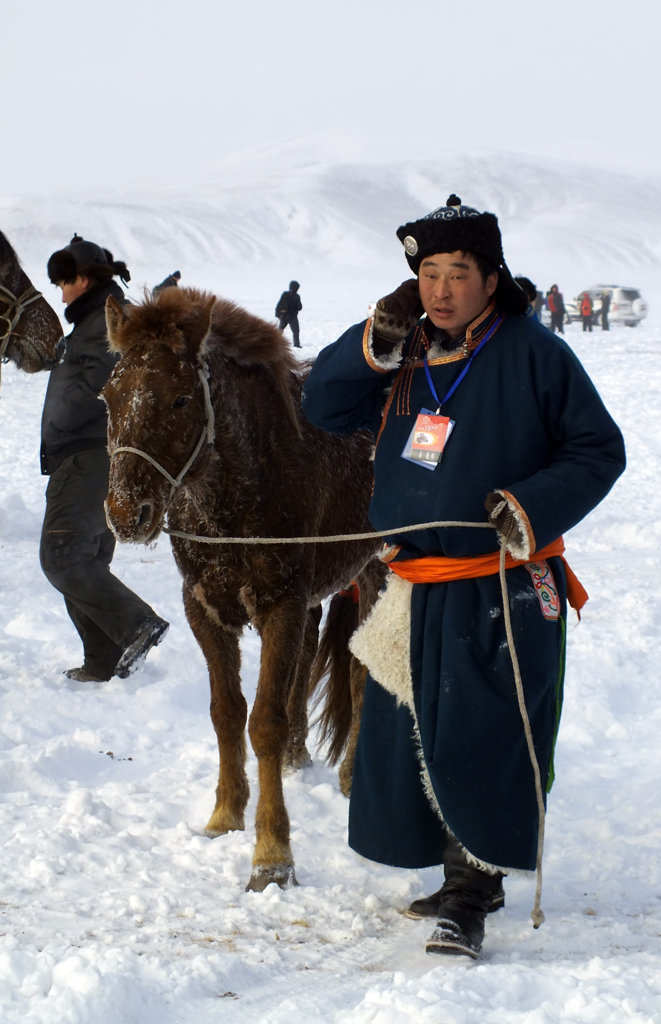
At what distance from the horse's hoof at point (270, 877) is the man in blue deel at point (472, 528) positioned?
1.43 ft

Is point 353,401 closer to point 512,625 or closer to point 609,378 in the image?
point 512,625

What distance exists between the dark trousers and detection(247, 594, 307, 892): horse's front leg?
6.32 ft

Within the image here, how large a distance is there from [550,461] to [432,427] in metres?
0.36

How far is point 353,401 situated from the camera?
134 inches

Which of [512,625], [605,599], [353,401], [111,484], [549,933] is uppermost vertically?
[353,401]

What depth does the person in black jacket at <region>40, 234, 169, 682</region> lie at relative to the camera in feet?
18.5

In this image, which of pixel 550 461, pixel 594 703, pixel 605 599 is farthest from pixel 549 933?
pixel 605 599

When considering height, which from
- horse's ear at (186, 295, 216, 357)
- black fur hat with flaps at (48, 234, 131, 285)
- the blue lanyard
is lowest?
the blue lanyard

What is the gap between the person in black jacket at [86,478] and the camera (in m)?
5.64

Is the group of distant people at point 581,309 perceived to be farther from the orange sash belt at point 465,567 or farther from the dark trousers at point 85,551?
the orange sash belt at point 465,567

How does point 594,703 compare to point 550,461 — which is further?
point 594,703

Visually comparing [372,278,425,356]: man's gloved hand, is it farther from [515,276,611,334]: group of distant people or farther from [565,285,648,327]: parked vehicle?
[565,285,648,327]: parked vehicle

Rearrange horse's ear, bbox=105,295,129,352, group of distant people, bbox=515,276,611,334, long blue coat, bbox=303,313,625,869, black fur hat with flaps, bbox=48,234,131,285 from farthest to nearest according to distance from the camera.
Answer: group of distant people, bbox=515,276,611,334, black fur hat with flaps, bbox=48,234,131,285, horse's ear, bbox=105,295,129,352, long blue coat, bbox=303,313,625,869

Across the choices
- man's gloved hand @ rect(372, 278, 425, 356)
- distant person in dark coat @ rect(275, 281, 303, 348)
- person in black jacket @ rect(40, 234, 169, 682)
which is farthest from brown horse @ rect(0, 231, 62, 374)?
distant person in dark coat @ rect(275, 281, 303, 348)
